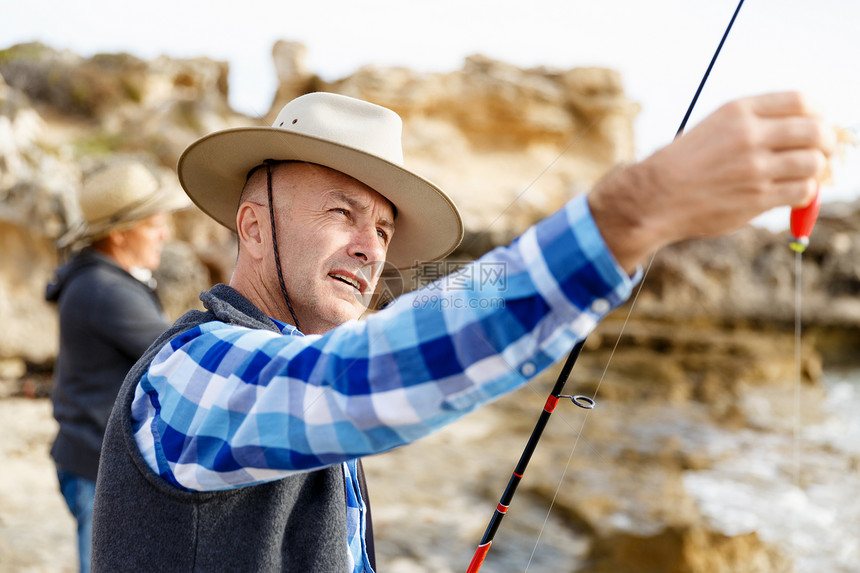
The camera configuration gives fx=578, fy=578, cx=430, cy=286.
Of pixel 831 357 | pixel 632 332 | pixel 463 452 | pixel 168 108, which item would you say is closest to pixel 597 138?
pixel 632 332

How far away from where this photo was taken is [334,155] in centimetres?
133

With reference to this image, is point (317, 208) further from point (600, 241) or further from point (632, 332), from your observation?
point (632, 332)

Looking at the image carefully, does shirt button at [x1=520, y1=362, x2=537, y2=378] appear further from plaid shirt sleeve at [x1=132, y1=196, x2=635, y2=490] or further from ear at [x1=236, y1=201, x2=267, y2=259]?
ear at [x1=236, y1=201, x2=267, y2=259]

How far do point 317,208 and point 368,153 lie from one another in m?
0.18

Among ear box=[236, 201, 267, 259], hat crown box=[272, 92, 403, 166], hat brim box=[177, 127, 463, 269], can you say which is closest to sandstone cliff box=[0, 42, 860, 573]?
hat brim box=[177, 127, 463, 269]

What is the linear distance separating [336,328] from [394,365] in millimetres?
128

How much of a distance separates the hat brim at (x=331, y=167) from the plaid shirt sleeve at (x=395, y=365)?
1.83ft

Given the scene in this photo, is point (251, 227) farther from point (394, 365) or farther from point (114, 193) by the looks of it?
point (114, 193)

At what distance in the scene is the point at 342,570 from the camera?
45.6 inches

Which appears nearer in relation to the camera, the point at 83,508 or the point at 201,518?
the point at 201,518

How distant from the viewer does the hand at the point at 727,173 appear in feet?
2.02

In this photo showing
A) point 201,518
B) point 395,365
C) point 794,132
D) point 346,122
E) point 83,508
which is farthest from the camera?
point 83,508

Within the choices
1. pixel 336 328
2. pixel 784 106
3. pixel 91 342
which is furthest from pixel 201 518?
pixel 91 342

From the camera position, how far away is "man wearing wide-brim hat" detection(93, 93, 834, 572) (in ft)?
2.09
